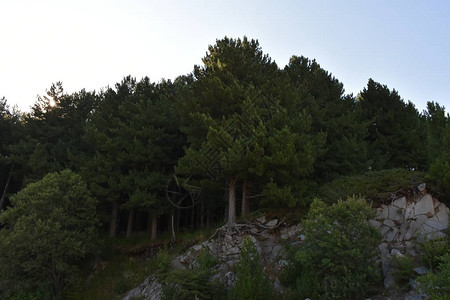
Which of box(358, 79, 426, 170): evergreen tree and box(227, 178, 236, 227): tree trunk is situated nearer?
box(227, 178, 236, 227): tree trunk

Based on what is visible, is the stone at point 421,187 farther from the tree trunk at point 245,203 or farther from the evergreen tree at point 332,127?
the tree trunk at point 245,203

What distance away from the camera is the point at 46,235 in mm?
16500

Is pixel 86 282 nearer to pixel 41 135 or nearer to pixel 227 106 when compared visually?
pixel 227 106

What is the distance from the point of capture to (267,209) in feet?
51.1

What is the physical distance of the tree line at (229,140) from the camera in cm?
1453

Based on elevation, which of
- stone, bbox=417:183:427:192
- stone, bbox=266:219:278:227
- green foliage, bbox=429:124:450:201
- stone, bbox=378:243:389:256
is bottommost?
stone, bbox=378:243:389:256

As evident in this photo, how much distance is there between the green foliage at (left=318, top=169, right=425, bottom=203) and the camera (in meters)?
13.4

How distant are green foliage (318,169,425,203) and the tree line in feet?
3.04

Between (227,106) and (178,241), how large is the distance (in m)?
9.12

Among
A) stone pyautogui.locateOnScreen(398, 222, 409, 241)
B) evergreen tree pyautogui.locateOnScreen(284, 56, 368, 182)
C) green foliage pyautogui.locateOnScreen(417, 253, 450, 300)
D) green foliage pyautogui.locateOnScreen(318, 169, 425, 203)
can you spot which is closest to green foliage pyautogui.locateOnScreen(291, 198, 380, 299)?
green foliage pyautogui.locateOnScreen(417, 253, 450, 300)

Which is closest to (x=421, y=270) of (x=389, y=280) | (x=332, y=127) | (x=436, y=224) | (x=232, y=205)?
(x=389, y=280)

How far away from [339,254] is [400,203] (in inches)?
209

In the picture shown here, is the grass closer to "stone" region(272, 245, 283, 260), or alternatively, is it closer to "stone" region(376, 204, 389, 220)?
"stone" region(272, 245, 283, 260)

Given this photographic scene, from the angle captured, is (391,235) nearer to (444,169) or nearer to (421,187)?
(421,187)
